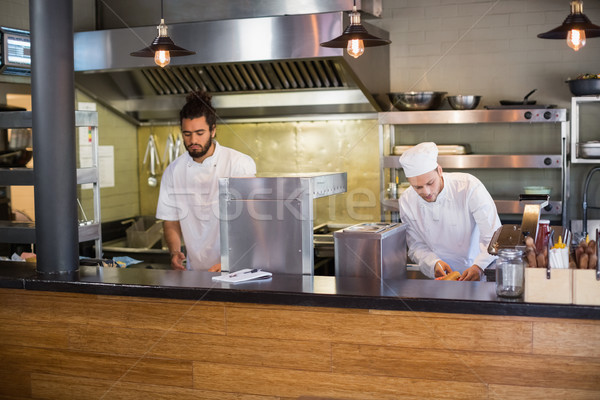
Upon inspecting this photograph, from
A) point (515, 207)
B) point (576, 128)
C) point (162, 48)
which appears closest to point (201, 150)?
point (162, 48)

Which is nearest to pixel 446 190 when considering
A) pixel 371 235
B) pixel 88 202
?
pixel 371 235

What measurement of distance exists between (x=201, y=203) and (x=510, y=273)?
250 cm

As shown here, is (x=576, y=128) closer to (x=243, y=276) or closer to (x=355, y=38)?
(x=355, y=38)

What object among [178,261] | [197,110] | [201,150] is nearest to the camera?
[178,261]

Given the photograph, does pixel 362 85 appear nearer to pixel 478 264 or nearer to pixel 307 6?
pixel 307 6

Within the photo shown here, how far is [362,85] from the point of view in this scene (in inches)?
214

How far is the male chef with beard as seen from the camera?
4496mm

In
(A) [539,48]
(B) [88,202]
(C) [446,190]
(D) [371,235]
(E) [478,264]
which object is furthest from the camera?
(B) [88,202]

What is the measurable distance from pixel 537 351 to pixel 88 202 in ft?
15.1

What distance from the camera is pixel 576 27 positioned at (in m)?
3.06

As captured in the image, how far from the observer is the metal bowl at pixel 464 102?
17.8ft

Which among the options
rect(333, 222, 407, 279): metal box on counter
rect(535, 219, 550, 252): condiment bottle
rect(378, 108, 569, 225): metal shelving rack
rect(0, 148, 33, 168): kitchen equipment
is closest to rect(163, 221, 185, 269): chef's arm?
rect(0, 148, 33, 168): kitchen equipment

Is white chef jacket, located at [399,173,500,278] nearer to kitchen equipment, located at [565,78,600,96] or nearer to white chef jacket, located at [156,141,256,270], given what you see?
white chef jacket, located at [156,141,256,270]

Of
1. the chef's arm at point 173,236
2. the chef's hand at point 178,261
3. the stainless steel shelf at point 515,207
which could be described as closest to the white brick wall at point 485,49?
the stainless steel shelf at point 515,207
